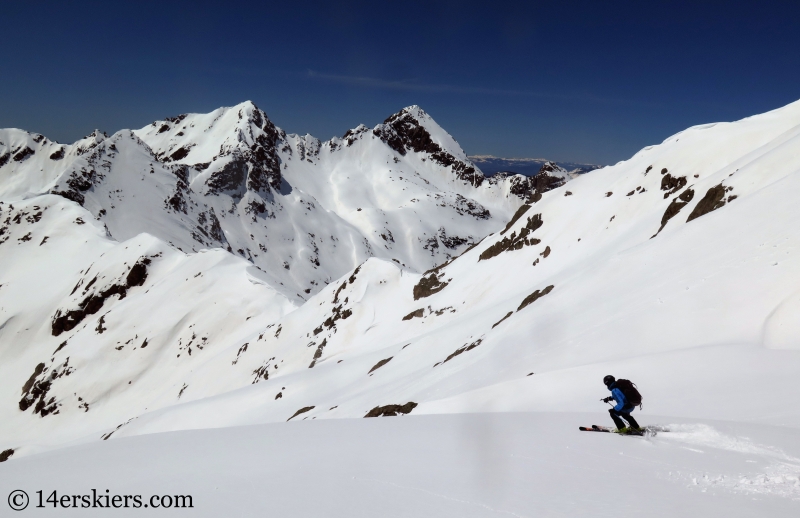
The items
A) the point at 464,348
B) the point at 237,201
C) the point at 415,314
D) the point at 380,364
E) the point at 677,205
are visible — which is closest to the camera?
the point at 464,348

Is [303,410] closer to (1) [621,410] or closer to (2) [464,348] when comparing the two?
(2) [464,348]

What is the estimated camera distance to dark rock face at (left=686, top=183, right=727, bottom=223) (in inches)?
941

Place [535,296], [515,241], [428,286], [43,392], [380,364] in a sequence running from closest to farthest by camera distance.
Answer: [535,296] → [380,364] → [515,241] → [428,286] → [43,392]

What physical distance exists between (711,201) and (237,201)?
147 meters

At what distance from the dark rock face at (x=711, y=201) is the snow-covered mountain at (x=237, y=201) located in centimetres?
8218

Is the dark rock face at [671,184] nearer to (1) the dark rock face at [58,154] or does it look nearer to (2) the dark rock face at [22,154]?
(1) the dark rock face at [58,154]

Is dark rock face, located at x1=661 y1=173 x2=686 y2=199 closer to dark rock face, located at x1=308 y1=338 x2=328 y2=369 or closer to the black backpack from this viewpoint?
the black backpack

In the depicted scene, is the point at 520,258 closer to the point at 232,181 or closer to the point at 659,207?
the point at 659,207

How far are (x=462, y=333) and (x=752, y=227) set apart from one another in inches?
620

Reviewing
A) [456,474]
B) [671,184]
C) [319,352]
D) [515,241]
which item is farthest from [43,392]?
[671,184]

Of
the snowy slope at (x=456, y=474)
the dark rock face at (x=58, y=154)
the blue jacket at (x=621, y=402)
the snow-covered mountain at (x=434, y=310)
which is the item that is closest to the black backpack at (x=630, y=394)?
the blue jacket at (x=621, y=402)

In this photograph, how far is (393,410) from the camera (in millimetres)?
15805

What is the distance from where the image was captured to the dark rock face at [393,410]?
15.0 m

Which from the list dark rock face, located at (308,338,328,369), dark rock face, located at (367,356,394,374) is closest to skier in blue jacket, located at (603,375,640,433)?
dark rock face, located at (367,356,394,374)
